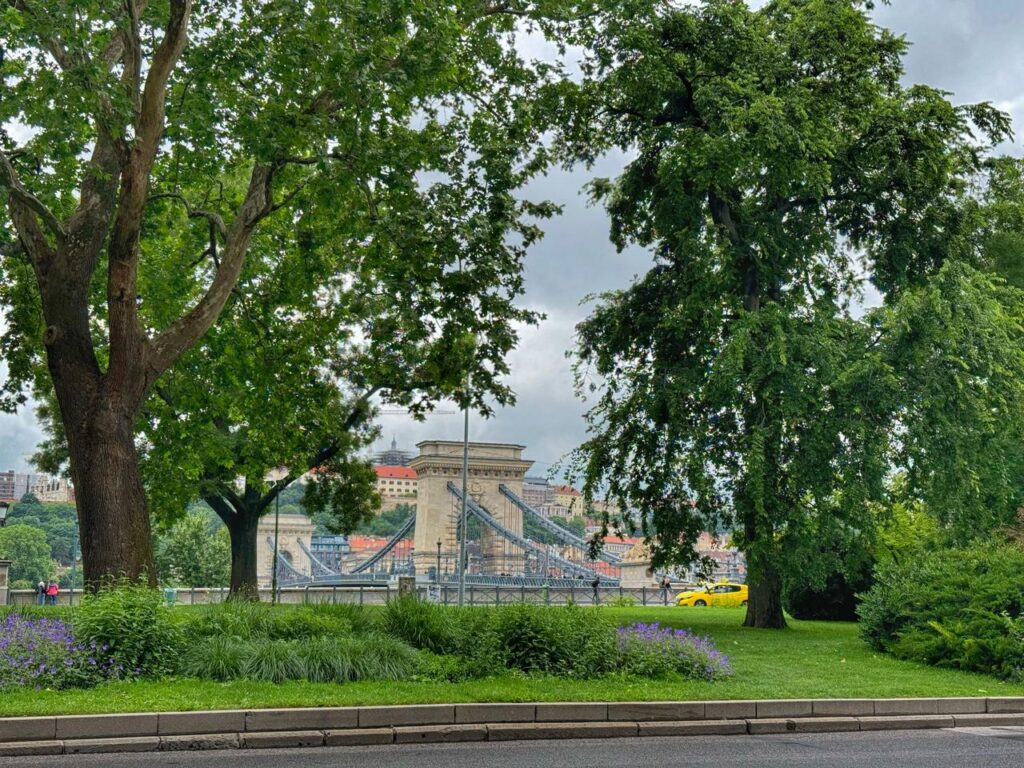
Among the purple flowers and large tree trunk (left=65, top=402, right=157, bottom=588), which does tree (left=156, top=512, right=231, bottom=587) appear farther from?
the purple flowers

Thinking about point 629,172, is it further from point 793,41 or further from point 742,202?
point 793,41

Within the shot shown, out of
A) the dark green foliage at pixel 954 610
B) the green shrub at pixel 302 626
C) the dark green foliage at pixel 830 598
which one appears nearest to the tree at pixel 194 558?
the dark green foliage at pixel 830 598

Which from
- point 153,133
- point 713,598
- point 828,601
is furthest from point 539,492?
point 153,133

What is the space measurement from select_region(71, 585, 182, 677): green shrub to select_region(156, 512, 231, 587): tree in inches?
2671

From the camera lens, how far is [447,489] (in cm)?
7356

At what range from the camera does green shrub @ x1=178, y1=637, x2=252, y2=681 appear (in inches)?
461

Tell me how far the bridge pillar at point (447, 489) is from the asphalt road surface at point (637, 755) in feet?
199

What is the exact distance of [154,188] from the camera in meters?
20.0

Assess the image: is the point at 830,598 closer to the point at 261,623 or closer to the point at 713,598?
the point at 261,623

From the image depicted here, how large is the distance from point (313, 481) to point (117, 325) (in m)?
21.3

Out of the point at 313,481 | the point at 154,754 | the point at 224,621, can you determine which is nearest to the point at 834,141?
the point at 224,621

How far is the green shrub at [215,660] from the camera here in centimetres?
1172

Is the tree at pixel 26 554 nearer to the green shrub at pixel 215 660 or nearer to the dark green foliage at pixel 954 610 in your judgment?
the dark green foliage at pixel 954 610

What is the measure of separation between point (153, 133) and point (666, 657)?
10.9 m
